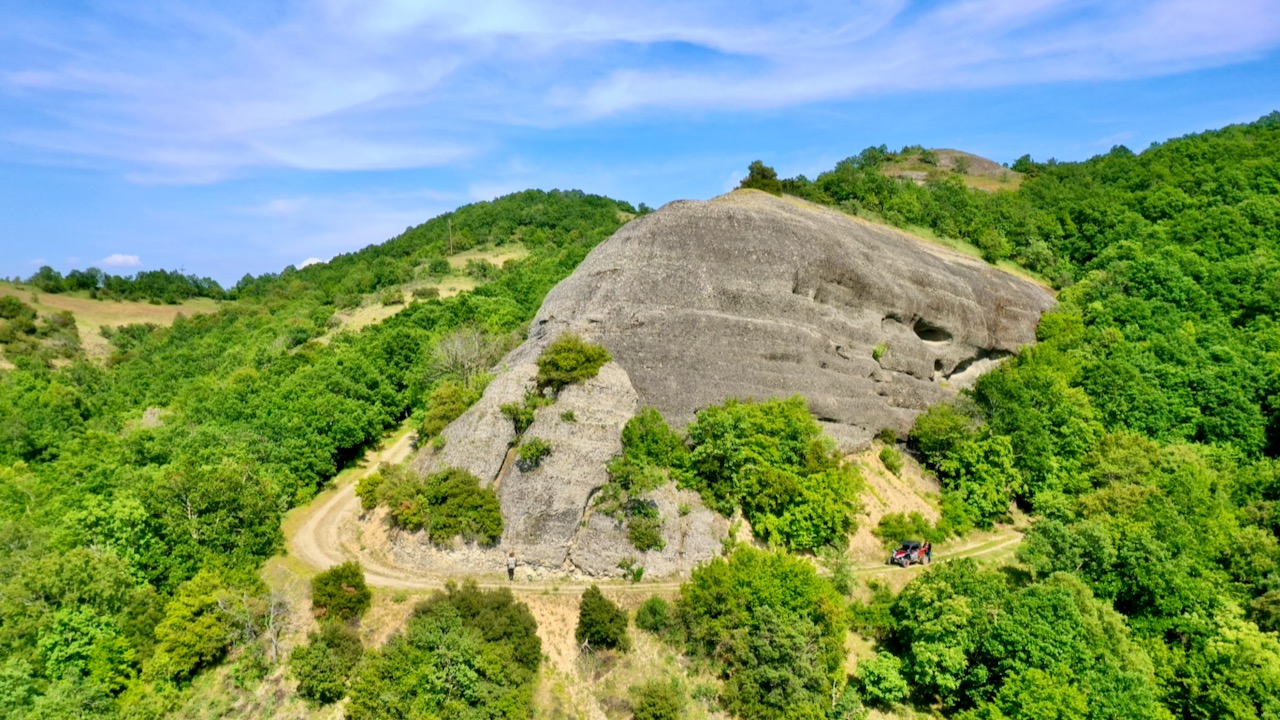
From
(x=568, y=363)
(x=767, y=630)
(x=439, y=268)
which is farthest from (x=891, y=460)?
(x=439, y=268)

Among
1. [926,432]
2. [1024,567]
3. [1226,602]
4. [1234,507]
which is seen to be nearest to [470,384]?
[926,432]

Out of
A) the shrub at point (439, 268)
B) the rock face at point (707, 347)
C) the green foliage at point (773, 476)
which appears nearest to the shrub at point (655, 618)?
the rock face at point (707, 347)

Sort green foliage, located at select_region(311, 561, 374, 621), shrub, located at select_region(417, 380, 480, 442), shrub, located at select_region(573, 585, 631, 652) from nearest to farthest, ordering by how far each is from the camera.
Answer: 1. shrub, located at select_region(573, 585, 631, 652)
2. green foliage, located at select_region(311, 561, 374, 621)
3. shrub, located at select_region(417, 380, 480, 442)

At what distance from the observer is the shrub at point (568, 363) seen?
3759 centimetres

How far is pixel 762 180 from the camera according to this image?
66.8 m

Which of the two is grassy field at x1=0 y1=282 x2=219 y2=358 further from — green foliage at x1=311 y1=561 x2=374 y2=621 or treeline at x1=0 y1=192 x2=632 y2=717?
green foliage at x1=311 y1=561 x2=374 y2=621

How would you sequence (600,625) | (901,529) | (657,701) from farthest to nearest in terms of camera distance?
(901,529), (600,625), (657,701)

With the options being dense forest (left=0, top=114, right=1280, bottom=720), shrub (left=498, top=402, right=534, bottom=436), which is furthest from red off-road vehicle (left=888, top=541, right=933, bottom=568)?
shrub (left=498, top=402, right=534, bottom=436)

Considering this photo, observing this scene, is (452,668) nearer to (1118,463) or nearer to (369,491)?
(369,491)

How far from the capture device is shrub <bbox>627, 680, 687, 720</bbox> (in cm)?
2630

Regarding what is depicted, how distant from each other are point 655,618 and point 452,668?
29.7 ft

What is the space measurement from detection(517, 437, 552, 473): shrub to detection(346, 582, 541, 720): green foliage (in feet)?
26.4

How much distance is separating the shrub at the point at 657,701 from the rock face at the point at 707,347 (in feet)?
20.4

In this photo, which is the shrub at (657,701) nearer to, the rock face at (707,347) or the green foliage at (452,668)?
the green foliage at (452,668)
